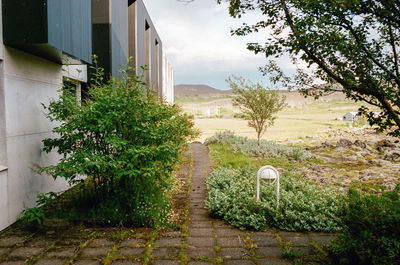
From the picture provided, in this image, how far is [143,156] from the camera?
14.0 ft

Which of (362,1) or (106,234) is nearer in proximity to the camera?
(362,1)

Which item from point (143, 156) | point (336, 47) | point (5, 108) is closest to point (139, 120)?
point (143, 156)

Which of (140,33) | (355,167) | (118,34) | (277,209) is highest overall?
(140,33)

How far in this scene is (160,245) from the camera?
150 inches

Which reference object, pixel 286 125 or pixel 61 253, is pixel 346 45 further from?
pixel 286 125

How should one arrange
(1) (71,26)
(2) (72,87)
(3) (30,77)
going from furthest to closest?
1. (1) (71,26)
2. (3) (30,77)
3. (2) (72,87)

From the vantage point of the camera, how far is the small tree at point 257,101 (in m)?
13.5

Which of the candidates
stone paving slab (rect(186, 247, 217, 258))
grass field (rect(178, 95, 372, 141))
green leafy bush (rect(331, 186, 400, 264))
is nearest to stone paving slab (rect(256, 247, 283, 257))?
stone paving slab (rect(186, 247, 217, 258))

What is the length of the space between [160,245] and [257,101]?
1051 cm

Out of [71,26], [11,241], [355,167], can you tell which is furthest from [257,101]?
[11,241]

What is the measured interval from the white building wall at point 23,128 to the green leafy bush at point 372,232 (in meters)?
4.24

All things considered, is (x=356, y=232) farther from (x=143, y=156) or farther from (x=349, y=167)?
(x=349, y=167)

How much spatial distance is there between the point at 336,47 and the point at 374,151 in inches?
442

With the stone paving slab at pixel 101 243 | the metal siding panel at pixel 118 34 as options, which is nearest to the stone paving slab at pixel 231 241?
the stone paving slab at pixel 101 243
